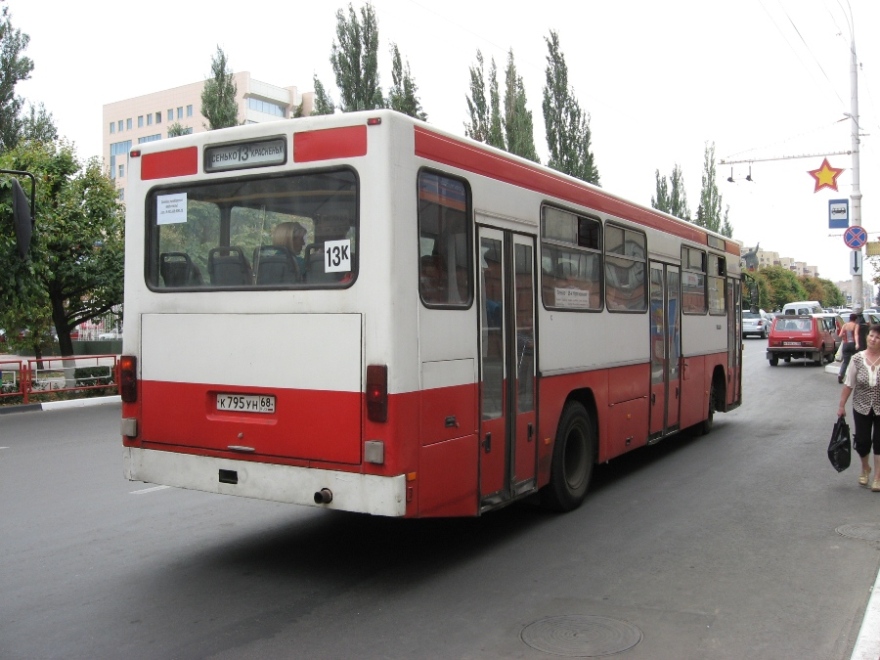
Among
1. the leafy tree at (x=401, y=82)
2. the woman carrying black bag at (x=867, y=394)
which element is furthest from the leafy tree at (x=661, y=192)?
the woman carrying black bag at (x=867, y=394)

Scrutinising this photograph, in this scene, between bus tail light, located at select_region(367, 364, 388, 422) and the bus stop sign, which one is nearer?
bus tail light, located at select_region(367, 364, 388, 422)

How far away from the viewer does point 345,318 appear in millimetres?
5504

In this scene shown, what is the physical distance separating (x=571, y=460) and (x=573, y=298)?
1.60 m

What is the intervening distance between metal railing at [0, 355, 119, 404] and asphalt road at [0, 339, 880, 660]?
10.2 meters

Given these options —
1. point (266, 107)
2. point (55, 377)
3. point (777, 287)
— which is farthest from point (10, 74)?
point (777, 287)

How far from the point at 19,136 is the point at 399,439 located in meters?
41.6

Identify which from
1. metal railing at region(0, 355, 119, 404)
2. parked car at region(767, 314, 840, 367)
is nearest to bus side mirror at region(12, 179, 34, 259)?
metal railing at region(0, 355, 119, 404)

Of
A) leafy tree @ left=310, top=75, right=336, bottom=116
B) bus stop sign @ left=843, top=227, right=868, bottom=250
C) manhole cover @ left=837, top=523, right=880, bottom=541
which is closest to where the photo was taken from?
manhole cover @ left=837, top=523, right=880, bottom=541

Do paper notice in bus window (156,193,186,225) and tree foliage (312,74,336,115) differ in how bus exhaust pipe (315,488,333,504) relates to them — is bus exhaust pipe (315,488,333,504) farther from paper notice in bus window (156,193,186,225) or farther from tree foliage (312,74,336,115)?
tree foliage (312,74,336,115)

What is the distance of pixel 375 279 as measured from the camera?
5.39 metres

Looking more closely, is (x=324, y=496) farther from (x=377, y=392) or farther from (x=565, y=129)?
(x=565, y=129)

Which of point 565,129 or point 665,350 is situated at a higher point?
point 565,129

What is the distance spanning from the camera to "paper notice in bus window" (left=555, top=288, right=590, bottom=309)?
7672 mm

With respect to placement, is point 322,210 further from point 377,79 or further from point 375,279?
point 377,79
